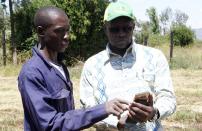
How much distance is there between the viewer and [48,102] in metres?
2.04

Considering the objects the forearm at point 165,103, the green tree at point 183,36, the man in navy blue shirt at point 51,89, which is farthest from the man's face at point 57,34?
the green tree at point 183,36

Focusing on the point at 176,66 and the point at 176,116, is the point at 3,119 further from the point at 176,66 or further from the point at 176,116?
the point at 176,66

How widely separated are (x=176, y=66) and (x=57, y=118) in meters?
14.8

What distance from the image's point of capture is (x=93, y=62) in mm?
2773

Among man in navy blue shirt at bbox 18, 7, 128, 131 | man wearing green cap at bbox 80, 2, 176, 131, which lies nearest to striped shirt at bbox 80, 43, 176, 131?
man wearing green cap at bbox 80, 2, 176, 131

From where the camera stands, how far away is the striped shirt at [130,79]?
8.51 ft

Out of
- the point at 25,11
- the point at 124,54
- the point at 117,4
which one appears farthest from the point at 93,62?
the point at 25,11

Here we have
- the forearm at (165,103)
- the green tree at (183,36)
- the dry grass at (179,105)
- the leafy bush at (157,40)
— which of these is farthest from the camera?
the green tree at (183,36)

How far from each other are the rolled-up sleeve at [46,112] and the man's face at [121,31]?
71cm

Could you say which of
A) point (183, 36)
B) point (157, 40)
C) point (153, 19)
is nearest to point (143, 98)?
point (157, 40)

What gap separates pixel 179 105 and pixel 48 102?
269 inches

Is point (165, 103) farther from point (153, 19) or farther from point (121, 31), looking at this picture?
point (153, 19)

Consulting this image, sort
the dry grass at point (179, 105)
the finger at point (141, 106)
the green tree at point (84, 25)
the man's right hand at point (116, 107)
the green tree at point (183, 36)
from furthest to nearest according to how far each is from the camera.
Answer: the green tree at point (183, 36), the green tree at point (84, 25), the dry grass at point (179, 105), the finger at point (141, 106), the man's right hand at point (116, 107)

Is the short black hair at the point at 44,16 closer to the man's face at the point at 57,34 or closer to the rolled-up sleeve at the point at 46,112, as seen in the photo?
the man's face at the point at 57,34
